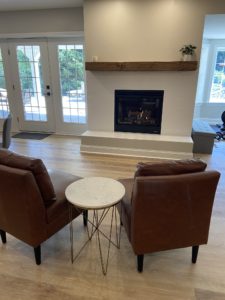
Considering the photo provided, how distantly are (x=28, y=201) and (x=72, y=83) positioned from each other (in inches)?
161

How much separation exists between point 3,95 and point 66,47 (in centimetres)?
209

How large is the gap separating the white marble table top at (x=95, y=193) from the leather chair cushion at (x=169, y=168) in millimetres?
277

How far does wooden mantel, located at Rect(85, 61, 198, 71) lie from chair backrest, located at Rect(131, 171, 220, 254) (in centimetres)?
282

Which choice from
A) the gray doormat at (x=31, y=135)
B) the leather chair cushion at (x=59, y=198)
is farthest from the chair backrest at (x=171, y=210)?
the gray doormat at (x=31, y=135)

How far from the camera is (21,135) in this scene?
5605mm

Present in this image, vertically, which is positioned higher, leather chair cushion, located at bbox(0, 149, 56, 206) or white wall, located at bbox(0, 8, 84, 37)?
white wall, located at bbox(0, 8, 84, 37)

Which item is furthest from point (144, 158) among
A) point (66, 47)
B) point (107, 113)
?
point (66, 47)

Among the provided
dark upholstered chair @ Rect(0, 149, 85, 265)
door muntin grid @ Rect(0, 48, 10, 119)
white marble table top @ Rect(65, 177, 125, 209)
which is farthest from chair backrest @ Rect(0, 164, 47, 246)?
door muntin grid @ Rect(0, 48, 10, 119)

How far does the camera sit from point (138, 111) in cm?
457

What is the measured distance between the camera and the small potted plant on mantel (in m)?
3.83

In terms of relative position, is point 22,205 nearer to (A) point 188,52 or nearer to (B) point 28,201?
(B) point 28,201

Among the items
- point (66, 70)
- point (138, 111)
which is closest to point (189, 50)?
point (138, 111)

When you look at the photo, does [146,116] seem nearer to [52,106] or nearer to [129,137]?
[129,137]

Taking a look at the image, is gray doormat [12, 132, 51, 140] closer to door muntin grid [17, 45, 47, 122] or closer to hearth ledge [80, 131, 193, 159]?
door muntin grid [17, 45, 47, 122]
